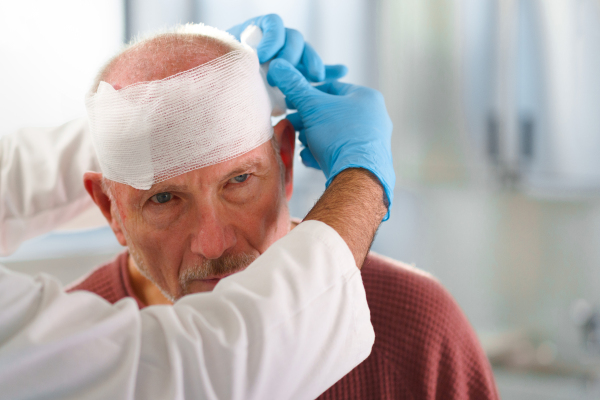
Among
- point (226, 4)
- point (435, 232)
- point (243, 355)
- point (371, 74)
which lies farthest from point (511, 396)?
point (226, 4)

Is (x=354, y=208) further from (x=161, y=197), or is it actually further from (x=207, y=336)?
(x=161, y=197)

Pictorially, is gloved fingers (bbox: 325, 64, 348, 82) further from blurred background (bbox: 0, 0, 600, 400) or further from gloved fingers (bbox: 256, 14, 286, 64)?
blurred background (bbox: 0, 0, 600, 400)

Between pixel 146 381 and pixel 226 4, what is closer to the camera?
pixel 146 381

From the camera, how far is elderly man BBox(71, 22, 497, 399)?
90 cm

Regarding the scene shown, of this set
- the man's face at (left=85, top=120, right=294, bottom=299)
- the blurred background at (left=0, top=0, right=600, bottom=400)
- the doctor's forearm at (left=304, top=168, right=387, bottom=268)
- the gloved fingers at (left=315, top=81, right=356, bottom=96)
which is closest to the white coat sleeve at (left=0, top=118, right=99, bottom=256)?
the man's face at (left=85, top=120, right=294, bottom=299)

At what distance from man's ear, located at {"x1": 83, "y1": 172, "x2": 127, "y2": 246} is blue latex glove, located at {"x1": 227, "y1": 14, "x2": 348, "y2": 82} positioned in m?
0.47

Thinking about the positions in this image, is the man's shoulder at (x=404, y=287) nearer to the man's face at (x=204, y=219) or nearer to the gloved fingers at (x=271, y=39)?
the man's face at (x=204, y=219)

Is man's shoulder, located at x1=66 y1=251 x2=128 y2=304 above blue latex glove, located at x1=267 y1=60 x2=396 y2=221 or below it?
below

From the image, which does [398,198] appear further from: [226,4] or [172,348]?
[172,348]

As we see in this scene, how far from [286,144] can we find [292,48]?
0.22m

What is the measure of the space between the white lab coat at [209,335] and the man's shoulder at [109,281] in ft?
1.83

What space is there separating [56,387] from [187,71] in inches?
21.5

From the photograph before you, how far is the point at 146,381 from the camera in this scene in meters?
0.60

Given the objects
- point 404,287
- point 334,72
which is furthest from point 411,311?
point 334,72
